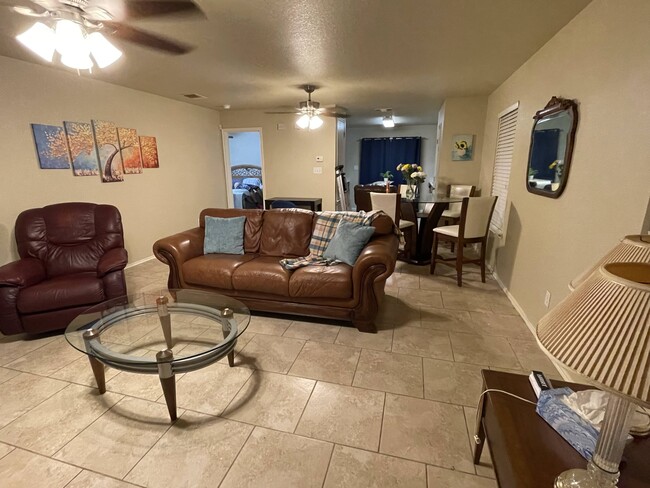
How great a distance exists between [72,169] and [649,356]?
4.78 m

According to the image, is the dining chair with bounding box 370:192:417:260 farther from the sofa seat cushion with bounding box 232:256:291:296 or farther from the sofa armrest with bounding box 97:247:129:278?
the sofa armrest with bounding box 97:247:129:278

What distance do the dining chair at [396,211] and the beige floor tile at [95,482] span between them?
11.0 feet

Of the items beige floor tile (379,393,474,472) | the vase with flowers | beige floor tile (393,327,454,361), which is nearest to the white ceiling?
the vase with flowers

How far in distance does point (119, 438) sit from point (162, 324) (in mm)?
751

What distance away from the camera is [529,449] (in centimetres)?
97

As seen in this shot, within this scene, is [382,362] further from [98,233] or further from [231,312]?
[98,233]

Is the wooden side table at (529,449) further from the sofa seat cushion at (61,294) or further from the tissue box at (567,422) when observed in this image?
the sofa seat cushion at (61,294)

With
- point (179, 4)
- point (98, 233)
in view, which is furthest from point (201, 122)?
point (179, 4)

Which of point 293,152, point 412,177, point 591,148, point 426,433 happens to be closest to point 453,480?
point 426,433

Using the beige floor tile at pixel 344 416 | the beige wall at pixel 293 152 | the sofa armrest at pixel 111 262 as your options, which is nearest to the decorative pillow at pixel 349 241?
the beige floor tile at pixel 344 416

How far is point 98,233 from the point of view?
3184mm

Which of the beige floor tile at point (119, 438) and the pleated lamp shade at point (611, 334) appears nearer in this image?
the pleated lamp shade at point (611, 334)

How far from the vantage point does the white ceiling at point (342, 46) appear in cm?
212

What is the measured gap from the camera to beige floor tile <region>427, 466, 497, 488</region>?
1.41 meters
